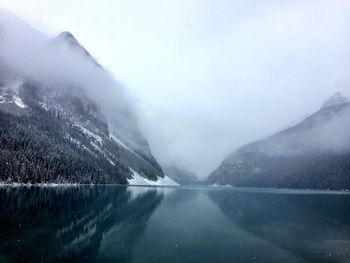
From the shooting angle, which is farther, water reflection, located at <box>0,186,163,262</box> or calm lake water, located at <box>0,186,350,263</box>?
calm lake water, located at <box>0,186,350,263</box>

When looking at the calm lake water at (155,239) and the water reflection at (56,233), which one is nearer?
the water reflection at (56,233)

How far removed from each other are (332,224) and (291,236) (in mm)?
23870

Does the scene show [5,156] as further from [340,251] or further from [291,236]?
[340,251]

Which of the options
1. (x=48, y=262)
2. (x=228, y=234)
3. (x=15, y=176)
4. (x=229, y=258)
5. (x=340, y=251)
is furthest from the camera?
(x=15, y=176)

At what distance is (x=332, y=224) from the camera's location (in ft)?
275

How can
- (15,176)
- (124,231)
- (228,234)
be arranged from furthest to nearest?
(15,176) < (228,234) < (124,231)

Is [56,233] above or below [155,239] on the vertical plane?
above

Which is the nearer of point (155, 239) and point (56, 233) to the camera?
point (56, 233)

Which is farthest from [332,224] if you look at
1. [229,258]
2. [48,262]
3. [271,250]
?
[48,262]

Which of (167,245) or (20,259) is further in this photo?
(167,245)

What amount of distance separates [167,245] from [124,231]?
1255cm

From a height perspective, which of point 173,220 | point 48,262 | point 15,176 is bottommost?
point 48,262

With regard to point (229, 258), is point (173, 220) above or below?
above

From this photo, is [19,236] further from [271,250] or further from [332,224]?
[332,224]
